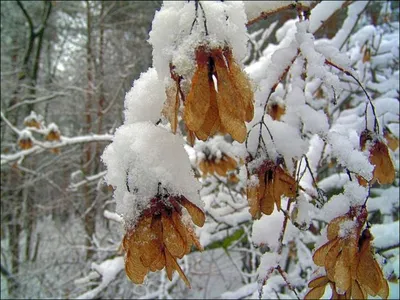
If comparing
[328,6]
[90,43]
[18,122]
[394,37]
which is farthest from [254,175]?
[18,122]

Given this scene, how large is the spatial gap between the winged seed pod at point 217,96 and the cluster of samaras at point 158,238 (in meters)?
0.13

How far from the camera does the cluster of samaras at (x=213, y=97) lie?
1.63 feet

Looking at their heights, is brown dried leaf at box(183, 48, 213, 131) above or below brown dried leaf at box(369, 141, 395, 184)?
above

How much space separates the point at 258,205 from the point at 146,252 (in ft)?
0.99

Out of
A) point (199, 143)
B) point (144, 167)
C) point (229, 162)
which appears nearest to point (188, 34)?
point (144, 167)

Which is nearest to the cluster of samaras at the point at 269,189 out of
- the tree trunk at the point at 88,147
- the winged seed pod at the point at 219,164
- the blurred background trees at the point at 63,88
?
the winged seed pod at the point at 219,164

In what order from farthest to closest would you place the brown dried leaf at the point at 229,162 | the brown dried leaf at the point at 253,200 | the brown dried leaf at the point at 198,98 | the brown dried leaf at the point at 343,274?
the brown dried leaf at the point at 229,162
the brown dried leaf at the point at 253,200
the brown dried leaf at the point at 343,274
the brown dried leaf at the point at 198,98

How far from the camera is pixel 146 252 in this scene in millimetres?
534

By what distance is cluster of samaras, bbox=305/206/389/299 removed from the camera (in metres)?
0.65

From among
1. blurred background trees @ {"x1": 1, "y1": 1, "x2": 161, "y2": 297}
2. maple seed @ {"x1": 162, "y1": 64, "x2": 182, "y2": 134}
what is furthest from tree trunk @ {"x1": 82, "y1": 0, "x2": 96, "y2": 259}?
maple seed @ {"x1": 162, "y1": 64, "x2": 182, "y2": 134}

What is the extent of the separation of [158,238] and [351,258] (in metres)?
0.37

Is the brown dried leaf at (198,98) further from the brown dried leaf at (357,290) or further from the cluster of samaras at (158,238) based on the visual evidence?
the brown dried leaf at (357,290)

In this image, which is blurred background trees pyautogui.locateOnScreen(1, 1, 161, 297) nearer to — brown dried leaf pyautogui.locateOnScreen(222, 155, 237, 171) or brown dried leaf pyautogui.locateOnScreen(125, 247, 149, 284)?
brown dried leaf pyautogui.locateOnScreen(222, 155, 237, 171)

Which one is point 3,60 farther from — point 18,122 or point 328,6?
point 328,6
